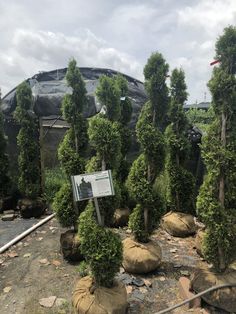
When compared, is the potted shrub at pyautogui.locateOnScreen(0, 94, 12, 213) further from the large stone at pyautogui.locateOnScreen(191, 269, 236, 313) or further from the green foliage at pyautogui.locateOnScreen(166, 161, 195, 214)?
the large stone at pyautogui.locateOnScreen(191, 269, 236, 313)

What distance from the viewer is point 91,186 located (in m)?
4.07

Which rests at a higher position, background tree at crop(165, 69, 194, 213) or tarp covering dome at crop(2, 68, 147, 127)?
tarp covering dome at crop(2, 68, 147, 127)

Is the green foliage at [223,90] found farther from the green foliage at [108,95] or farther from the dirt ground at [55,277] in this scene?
the dirt ground at [55,277]

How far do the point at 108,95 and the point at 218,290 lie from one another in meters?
3.00

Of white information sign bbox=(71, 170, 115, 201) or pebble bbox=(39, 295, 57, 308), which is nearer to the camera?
white information sign bbox=(71, 170, 115, 201)

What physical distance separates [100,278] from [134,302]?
26.4 inches

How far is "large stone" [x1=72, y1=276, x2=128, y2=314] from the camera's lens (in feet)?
12.0

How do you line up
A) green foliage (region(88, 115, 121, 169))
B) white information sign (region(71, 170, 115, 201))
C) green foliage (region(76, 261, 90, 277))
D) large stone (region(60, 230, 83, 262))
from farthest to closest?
1. large stone (region(60, 230, 83, 262))
2. green foliage (region(76, 261, 90, 277))
3. green foliage (region(88, 115, 121, 169))
4. white information sign (region(71, 170, 115, 201))

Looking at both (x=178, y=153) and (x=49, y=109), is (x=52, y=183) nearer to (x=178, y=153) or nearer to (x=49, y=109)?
(x=49, y=109)

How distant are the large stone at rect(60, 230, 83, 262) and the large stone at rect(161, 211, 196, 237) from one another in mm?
2035

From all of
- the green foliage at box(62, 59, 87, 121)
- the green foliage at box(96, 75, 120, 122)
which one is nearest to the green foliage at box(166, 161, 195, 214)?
the green foliage at box(96, 75, 120, 122)

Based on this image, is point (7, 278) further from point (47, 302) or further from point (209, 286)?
point (209, 286)

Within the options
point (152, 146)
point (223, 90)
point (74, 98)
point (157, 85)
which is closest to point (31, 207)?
point (74, 98)

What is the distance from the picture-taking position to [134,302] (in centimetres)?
423
